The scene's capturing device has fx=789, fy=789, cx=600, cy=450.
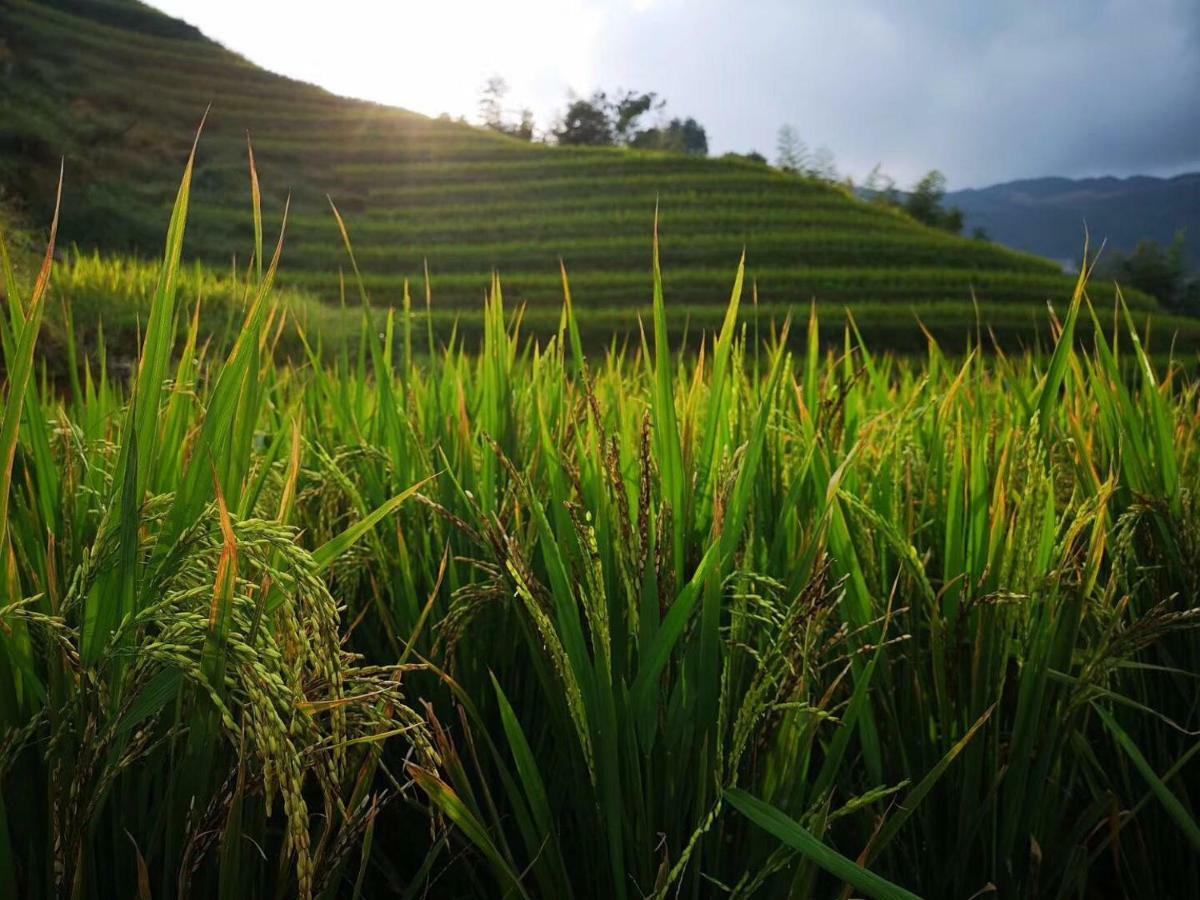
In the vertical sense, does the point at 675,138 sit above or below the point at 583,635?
above

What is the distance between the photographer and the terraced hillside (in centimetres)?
1869

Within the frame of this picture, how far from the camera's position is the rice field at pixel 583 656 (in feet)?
1.57

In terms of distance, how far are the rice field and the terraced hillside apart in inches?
602

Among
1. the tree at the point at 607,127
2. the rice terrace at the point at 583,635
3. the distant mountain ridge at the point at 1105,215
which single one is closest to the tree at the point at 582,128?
the tree at the point at 607,127

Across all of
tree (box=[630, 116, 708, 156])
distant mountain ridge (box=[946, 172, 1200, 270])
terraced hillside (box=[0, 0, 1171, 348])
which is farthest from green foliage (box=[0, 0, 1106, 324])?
distant mountain ridge (box=[946, 172, 1200, 270])

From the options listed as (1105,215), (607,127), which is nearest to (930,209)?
(607,127)

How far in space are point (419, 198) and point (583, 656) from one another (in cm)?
2679

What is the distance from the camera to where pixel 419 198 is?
83.4ft

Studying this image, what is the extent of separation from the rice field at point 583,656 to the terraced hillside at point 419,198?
1529 cm

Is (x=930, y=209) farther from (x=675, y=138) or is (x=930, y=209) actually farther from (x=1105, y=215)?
(x=1105, y=215)

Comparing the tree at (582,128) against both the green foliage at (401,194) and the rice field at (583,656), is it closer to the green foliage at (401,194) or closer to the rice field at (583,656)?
the green foliage at (401,194)

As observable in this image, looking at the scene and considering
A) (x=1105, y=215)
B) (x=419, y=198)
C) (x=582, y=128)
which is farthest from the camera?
(x=1105, y=215)

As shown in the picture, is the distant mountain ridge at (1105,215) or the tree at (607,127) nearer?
the tree at (607,127)

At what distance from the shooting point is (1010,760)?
70cm
